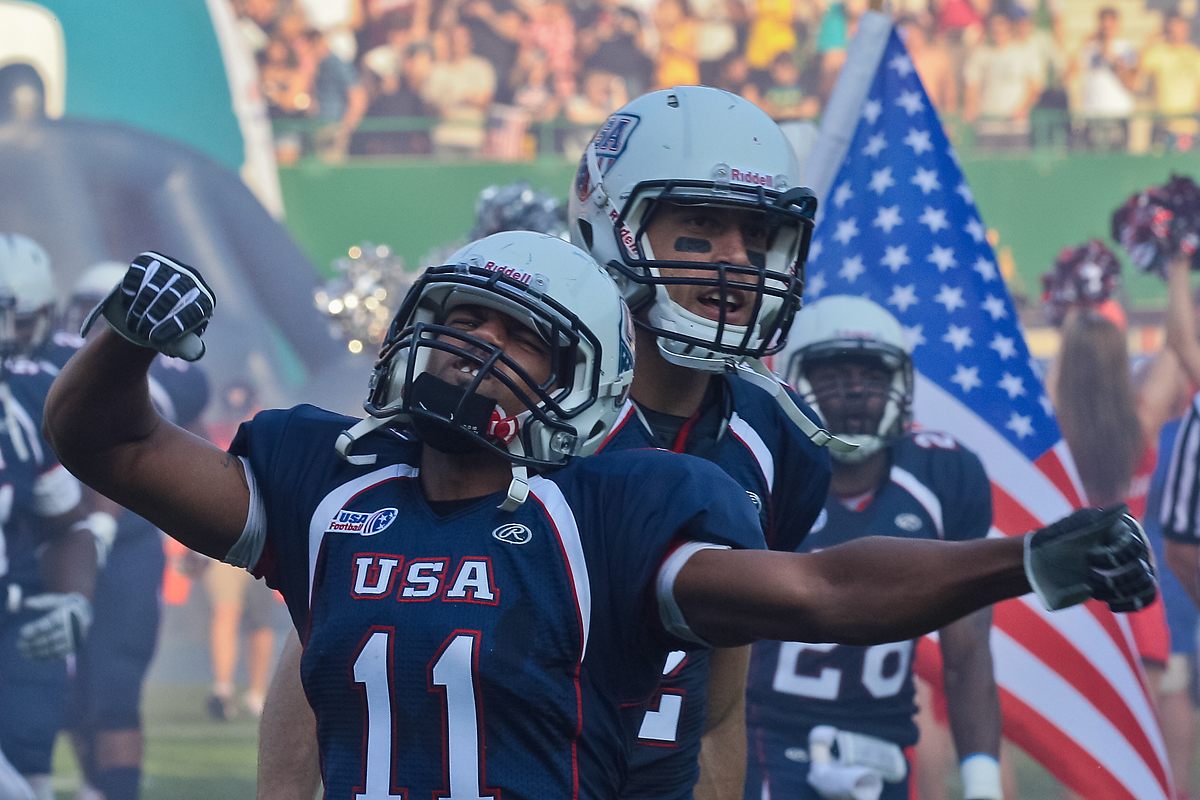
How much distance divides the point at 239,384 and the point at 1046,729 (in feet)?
20.9

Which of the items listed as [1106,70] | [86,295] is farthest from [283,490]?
[1106,70]

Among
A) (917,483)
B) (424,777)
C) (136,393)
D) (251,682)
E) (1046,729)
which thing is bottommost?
(251,682)

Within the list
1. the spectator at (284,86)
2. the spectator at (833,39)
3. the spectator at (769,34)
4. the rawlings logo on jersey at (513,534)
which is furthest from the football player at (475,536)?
the spectator at (769,34)

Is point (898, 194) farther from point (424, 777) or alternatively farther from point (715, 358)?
point (424, 777)

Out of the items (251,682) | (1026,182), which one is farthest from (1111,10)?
(251,682)

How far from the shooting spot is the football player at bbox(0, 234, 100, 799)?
6.32 m

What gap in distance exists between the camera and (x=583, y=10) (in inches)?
470

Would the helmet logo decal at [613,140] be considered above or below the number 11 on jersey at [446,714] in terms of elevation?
above

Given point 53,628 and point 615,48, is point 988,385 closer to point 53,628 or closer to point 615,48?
point 53,628

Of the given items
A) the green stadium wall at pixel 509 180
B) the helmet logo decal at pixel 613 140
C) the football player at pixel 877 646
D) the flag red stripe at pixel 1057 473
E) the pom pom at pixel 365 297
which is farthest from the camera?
the green stadium wall at pixel 509 180

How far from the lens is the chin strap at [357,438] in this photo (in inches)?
91.5

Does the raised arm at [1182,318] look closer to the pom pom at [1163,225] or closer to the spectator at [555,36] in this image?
the pom pom at [1163,225]

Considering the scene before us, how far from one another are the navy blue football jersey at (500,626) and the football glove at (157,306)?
0.32 m

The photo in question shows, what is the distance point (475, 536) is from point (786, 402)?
93 centimetres
